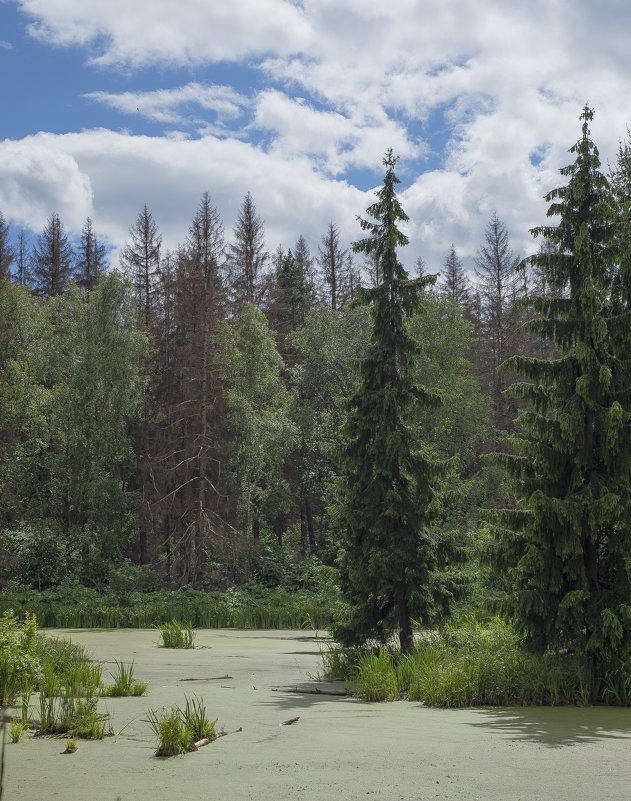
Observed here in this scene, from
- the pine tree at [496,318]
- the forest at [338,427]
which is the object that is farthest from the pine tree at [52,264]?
the pine tree at [496,318]

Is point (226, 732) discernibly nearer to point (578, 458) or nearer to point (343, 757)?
point (343, 757)

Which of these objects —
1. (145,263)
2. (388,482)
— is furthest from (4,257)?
(388,482)

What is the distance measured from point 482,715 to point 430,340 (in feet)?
100

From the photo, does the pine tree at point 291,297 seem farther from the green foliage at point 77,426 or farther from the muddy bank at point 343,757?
the muddy bank at point 343,757

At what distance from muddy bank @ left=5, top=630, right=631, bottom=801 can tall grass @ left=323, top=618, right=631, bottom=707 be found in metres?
0.45

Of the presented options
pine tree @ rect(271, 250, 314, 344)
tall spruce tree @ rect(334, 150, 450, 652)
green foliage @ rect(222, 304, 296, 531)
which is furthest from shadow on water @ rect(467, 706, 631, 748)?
pine tree @ rect(271, 250, 314, 344)

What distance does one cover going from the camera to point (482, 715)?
9453 millimetres

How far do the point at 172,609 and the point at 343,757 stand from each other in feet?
72.3

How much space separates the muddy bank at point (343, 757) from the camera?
18.8 ft

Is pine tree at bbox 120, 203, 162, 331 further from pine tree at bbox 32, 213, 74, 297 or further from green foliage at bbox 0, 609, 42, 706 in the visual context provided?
green foliage at bbox 0, 609, 42, 706

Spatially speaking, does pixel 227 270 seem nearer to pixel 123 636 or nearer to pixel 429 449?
pixel 123 636

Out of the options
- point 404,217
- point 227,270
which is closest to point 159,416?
point 227,270

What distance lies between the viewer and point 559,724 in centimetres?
871

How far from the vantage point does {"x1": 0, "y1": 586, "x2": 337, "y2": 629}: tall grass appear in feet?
87.5
